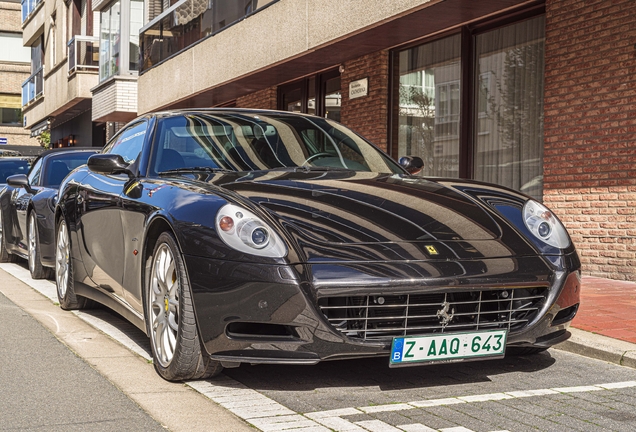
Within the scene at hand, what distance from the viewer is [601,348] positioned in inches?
208

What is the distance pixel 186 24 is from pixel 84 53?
11314 mm

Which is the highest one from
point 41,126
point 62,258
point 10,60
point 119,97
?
point 10,60

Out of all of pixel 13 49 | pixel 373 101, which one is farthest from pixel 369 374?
pixel 13 49

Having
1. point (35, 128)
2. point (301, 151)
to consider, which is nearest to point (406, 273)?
point (301, 151)

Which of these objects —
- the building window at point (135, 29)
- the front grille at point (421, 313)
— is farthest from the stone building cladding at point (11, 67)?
the front grille at point (421, 313)

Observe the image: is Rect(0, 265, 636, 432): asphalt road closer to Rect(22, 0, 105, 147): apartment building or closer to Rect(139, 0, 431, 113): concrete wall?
Rect(139, 0, 431, 113): concrete wall

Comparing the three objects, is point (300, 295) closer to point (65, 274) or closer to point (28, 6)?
point (65, 274)

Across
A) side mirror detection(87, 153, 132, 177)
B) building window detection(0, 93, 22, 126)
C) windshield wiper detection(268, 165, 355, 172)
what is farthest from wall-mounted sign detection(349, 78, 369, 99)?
building window detection(0, 93, 22, 126)

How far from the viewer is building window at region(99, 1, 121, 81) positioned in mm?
23461

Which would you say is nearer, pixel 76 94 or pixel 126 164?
pixel 126 164

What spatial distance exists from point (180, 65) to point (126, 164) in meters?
13.4

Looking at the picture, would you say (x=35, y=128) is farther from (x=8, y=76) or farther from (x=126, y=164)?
(x=126, y=164)

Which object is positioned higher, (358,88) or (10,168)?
(358,88)

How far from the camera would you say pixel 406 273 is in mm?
4020
